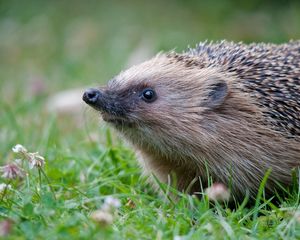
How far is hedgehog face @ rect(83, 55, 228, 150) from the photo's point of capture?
18.0 feet

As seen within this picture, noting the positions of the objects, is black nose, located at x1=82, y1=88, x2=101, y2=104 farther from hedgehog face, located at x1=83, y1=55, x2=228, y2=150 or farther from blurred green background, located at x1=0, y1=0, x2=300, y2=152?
blurred green background, located at x1=0, y1=0, x2=300, y2=152

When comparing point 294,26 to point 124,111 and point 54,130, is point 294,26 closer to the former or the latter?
point 54,130

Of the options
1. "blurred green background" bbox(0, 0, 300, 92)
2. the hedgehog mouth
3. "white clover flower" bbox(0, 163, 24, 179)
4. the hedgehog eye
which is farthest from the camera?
"blurred green background" bbox(0, 0, 300, 92)

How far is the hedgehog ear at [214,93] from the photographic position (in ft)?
18.3

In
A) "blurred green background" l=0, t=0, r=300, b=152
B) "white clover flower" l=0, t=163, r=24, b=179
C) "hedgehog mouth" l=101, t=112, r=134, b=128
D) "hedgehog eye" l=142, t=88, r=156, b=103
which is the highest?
"blurred green background" l=0, t=0, r=300, b=152

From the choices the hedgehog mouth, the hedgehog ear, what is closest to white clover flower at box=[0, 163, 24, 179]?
the hedgehog mouth

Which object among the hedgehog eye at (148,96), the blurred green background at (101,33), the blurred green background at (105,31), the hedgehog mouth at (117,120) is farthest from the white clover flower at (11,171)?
the blurred green background at (105,31)

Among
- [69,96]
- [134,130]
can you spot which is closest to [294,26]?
[69,96]

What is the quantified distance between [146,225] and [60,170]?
1.79m

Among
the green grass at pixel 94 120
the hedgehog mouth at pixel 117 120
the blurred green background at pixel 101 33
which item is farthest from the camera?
the blurred green background at pixel 101 33

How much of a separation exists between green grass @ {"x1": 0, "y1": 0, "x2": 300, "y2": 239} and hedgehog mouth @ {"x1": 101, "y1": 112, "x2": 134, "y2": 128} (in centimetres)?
48

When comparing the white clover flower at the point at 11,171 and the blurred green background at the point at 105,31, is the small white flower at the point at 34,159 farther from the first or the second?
the blurred green background at the point at 105,31

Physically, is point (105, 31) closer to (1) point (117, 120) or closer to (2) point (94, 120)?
(2) point (94, 120)

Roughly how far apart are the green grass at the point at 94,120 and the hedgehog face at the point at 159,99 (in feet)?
1.73
